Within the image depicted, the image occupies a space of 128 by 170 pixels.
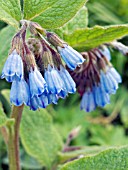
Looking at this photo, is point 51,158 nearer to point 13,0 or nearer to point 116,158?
point 116,158

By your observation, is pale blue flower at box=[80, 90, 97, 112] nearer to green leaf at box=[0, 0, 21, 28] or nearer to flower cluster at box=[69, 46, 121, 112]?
flower cluster at box=[69, 46, 121, 112]

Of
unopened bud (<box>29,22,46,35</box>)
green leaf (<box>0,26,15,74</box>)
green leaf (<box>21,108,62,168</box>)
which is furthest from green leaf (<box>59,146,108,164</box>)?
unopened bud (<box>29,22,46,35</box>)

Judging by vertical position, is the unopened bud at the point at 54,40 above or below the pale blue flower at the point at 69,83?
above

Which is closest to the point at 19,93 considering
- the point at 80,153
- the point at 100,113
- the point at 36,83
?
the point at 36,83

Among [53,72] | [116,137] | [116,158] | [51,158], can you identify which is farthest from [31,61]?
[116,137]

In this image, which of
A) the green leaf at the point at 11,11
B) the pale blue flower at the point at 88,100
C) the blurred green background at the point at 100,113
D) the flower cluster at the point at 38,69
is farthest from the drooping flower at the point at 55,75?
the blurred green background at the point at 100,113

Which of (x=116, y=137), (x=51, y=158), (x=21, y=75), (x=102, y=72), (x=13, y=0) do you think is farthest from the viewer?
(x=116, y=137)

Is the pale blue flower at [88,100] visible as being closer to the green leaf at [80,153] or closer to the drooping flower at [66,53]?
the green leaf at [80,153]
